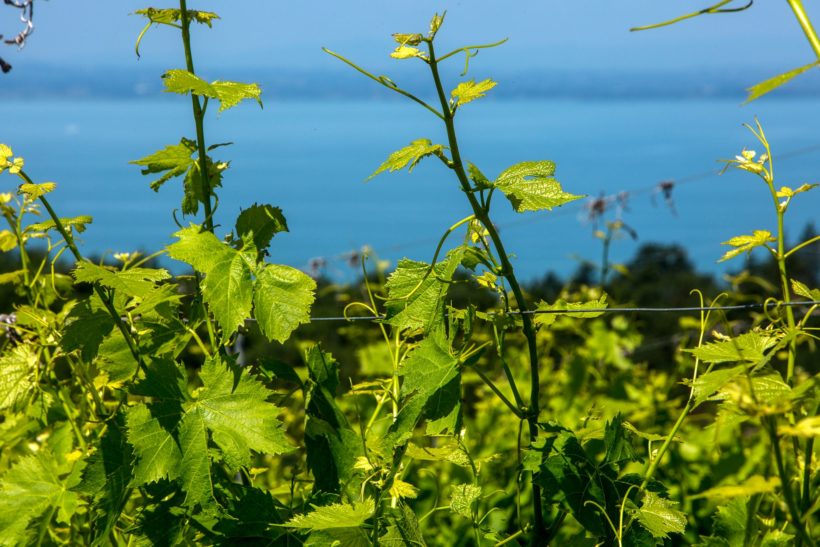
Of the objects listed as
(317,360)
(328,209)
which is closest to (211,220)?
(317,360)

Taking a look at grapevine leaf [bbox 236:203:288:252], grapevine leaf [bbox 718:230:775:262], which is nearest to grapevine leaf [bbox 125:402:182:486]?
grapevine leaf [bbox 236:203:288:252]

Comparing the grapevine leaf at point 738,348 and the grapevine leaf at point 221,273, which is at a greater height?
the grapevine leaf at point 221,273

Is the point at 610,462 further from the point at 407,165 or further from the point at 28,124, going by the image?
the point at 28,124

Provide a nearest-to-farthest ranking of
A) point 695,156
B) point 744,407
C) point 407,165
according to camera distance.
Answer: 1. point 744,407
2. point 407,165
3. point 695,156

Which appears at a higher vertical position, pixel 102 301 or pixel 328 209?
pixel 102 301

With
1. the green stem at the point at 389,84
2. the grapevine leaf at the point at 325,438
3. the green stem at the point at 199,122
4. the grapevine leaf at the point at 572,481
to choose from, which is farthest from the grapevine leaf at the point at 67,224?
the grapevine leaf at the point at 572,481

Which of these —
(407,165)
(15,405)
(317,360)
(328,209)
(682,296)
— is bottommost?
(328,209)

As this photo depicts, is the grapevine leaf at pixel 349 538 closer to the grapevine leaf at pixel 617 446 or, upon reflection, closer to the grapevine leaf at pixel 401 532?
the grapevine leaf at pixel 401 532

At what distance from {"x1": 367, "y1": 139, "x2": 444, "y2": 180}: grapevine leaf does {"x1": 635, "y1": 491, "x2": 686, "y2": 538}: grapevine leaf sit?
591 millimetres

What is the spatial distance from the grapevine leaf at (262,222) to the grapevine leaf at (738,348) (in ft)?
2.08

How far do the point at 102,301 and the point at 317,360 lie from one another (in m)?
0.35

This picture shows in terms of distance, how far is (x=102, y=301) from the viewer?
1416mm

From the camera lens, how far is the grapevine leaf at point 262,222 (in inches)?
53.9

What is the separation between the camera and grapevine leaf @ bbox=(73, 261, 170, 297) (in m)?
1.31
